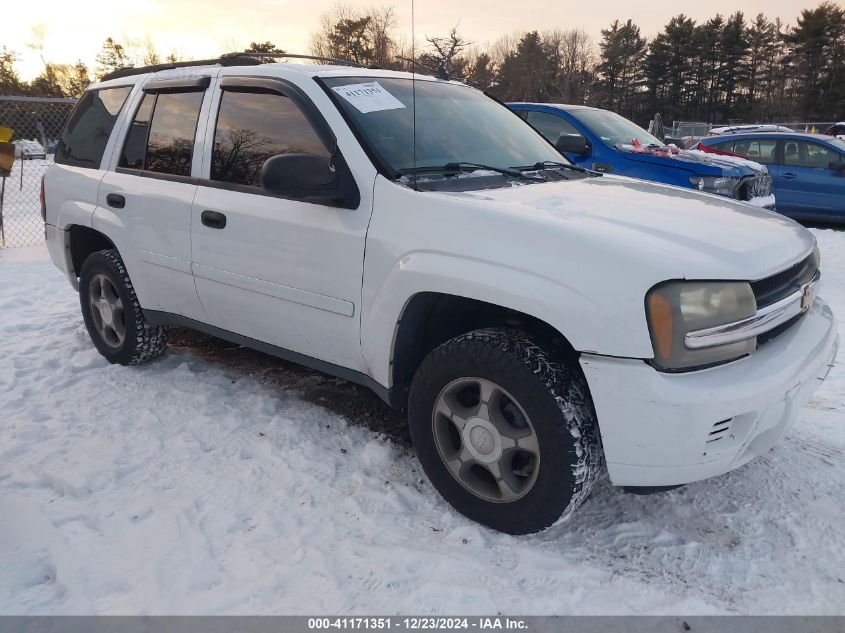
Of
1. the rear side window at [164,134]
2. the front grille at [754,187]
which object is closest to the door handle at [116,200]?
the rear side window at [164,134]

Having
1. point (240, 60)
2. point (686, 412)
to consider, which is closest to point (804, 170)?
point (240, 60)

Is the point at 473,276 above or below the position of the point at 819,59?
below

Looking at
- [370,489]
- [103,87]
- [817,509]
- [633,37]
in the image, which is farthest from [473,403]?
[633,37]

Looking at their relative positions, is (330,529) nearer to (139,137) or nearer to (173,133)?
(173,133)

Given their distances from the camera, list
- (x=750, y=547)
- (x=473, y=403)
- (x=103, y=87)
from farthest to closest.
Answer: (x=103, y=87), (x=473, y=403), (x=750, y=547)

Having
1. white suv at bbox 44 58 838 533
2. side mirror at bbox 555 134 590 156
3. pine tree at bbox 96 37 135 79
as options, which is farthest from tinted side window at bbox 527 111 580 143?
pine tree at bbox 96 37 135 79

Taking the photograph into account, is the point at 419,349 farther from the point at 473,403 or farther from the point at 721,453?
the point at 721,453

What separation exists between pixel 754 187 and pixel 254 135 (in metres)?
6.40

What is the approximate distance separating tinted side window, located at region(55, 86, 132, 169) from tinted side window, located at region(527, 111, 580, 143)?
459cm

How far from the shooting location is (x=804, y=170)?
920 cm

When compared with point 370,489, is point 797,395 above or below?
above

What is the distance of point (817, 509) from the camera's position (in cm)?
265
